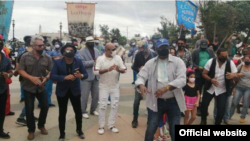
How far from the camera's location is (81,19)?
17.7 m

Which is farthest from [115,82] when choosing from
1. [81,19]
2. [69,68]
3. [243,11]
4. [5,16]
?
[243,11]

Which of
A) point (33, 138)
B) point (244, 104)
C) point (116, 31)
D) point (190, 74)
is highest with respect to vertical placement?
point (116, 31)

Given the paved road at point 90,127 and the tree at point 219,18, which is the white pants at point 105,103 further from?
the tree at point 219,18

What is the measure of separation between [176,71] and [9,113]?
467 cm

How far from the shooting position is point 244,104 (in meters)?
6.03

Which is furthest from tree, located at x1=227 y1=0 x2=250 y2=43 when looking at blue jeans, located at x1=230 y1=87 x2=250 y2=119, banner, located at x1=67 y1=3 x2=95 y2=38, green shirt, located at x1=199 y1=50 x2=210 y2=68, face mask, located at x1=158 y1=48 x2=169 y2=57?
face mask, located at x1=158 y1=48 x2=169 y2=57

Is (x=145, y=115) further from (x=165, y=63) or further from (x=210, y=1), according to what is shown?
(x=210, y=1)

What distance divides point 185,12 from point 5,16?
18.6 feet

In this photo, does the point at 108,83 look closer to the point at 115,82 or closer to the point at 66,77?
the point at 115,82

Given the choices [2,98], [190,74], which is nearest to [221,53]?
[190,74]

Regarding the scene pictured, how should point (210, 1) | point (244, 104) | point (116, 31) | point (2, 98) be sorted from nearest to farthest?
point (2, 98), point (244, 104), point (210, 1), point (116, 31)

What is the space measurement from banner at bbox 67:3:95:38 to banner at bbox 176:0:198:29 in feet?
31.3

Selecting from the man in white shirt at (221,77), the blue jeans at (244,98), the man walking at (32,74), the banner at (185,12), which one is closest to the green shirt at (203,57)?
the man in white shirt at (221,77)

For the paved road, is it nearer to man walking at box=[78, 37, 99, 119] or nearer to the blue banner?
man walking at box=[78, 37, 99, 119]
